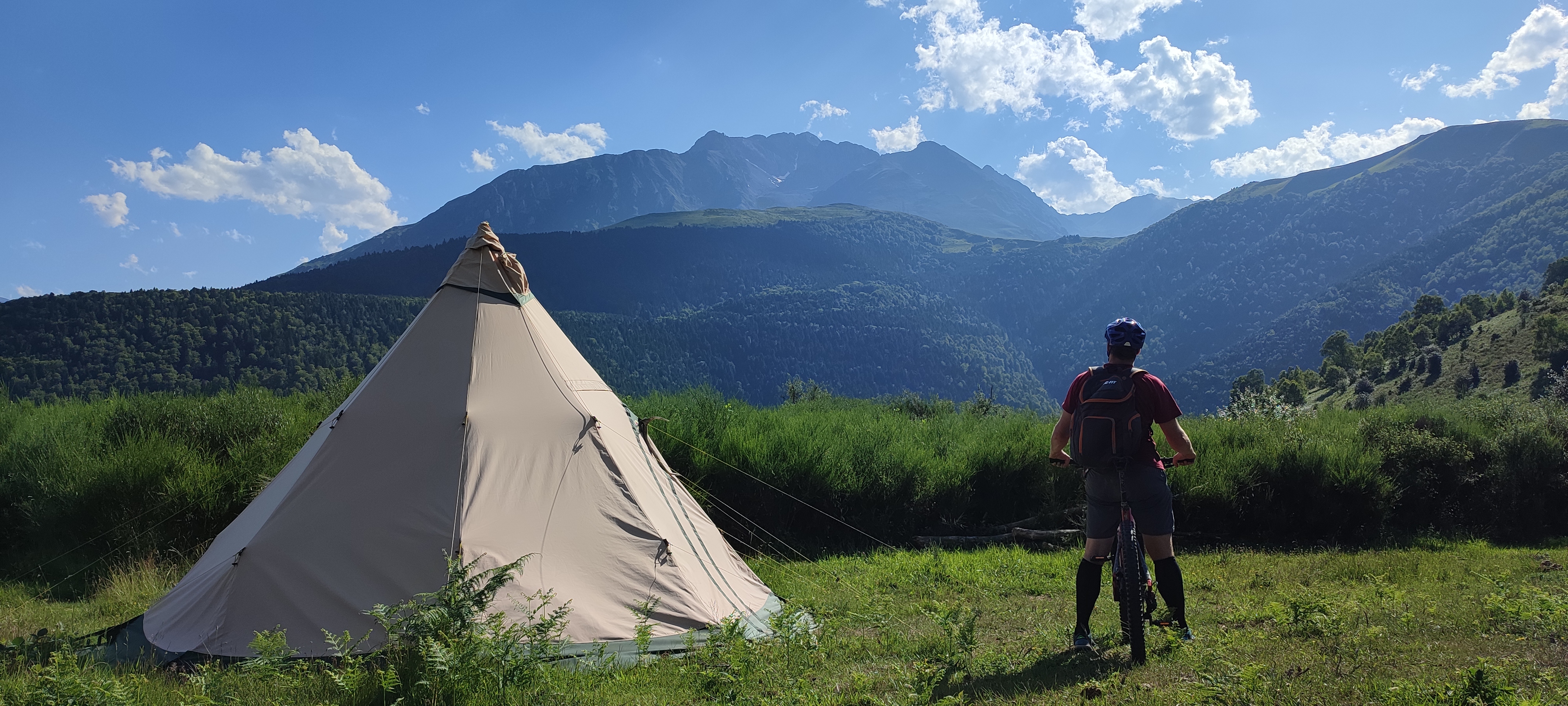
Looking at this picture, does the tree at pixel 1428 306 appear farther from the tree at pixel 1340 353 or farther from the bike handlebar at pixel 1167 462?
the bike handlebar at pixel 1167 462

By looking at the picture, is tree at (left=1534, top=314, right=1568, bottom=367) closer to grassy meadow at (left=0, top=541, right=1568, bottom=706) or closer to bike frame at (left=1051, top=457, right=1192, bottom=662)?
grassy meadow at (left=0, top=541, right=1568, bottom=706)

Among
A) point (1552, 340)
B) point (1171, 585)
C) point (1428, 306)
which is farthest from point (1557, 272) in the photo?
point (1171, 585)

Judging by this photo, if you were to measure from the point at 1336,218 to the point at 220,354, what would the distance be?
212 metres

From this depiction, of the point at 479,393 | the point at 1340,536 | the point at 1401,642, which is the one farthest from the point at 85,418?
the point at 1340,536

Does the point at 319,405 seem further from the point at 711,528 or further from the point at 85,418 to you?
the point at 711,528

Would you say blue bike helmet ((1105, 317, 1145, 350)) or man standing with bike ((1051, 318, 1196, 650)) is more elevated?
blue bike helmet ((1105, 317, 1145, 350))

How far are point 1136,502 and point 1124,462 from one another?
0.29m

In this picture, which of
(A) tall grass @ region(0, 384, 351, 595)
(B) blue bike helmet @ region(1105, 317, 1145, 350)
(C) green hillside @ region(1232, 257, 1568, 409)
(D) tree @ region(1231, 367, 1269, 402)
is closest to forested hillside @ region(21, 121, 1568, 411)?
(D) tree @ region(1231, 367, 1269, 402)

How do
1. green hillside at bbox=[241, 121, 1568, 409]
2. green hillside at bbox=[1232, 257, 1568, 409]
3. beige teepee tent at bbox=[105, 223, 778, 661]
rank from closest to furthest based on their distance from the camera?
beige teepee tent at bbox=[105, 223, 778, 661] < green hillside at bbox=[1232, 257, 1568, 409] < green hillside at bbox=[241, 121, 1568, 409]

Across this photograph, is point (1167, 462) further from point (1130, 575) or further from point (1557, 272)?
point (1557, 272)

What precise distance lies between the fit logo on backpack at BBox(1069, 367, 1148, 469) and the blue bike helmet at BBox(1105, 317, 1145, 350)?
154 millimetres

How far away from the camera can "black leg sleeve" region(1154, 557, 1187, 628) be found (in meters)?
4.54

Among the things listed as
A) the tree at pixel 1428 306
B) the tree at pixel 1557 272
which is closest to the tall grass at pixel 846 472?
the tree at pixel 1557 272

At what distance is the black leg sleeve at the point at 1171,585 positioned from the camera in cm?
454
